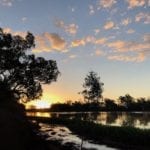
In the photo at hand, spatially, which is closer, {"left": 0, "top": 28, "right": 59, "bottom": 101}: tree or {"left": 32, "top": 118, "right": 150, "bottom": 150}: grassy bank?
{"left": 32, "top": 118, "right": 150, "bottom": 150}: grassy bank

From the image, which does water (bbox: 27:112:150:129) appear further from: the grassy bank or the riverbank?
the riverbank

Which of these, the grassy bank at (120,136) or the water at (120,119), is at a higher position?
the water at (120,119)

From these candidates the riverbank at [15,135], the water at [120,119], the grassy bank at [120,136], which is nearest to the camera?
the riverbank at [15,135]

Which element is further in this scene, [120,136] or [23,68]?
[23,68]

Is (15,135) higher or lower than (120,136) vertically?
higher

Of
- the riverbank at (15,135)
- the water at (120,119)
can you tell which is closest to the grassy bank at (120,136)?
the water at (120,119)

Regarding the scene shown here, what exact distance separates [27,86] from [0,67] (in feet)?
27.0

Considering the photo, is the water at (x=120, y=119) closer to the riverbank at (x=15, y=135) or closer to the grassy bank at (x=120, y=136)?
the grassy bank at (x=120, y=136)

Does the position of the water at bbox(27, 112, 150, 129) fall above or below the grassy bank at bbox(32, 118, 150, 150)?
above

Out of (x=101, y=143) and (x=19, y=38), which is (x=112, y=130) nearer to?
(x=101, y=143)

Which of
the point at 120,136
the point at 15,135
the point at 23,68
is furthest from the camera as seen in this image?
the point at 23,68

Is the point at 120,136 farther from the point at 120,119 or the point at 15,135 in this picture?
the point at 120,119

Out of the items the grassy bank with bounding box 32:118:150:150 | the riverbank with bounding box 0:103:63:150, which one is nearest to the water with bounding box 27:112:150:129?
the grassy bank with bounding box 32:118:150:150

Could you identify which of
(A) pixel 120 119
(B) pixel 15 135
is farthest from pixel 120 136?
(A) pixel 120 119
